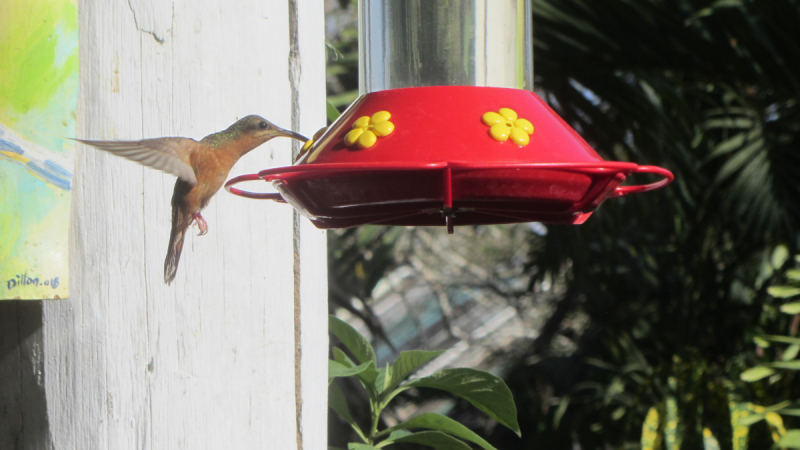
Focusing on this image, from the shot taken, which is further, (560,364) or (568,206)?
(560,364)

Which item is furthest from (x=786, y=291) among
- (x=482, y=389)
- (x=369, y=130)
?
(x=369, y=130)

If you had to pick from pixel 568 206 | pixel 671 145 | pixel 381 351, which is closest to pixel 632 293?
pixel 671 145

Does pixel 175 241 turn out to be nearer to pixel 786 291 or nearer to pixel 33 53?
pixel 33 53

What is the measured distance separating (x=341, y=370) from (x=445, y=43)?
0.63 m

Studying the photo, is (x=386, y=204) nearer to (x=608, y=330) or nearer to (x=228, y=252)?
(x=228, y=252)

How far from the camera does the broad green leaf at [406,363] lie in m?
1.29

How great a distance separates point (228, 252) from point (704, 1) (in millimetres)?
2812

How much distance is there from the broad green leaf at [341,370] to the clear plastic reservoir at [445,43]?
0.51m

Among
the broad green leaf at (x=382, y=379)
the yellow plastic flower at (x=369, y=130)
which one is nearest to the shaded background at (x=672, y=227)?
the broad green leaf at (x=382, y=379)

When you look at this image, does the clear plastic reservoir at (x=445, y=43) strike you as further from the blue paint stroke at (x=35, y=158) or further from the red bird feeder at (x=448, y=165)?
the blue paint stroke at (x=35, y=158)

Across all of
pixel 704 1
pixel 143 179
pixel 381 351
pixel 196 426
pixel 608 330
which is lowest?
→ pixel 381 351

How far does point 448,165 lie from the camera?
73 centimetres

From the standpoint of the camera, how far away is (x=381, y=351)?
5473mm

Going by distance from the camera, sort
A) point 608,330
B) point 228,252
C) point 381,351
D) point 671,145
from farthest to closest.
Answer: point 381,351 → point 608,330 → point 671,145 → point 228,252
